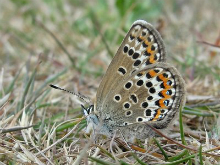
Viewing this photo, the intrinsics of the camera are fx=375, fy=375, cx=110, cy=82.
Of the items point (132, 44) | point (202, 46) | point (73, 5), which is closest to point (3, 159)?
point (132, 44)

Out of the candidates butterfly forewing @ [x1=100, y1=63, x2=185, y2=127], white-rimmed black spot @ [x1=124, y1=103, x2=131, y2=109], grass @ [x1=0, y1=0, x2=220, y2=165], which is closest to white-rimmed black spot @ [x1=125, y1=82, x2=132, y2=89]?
butterfly forewing @ [x1=100, y1=63, x2=185, y2=127]

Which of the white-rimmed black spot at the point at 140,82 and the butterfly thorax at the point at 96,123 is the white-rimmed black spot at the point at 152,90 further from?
the butterfly thorax at the point at 96,123

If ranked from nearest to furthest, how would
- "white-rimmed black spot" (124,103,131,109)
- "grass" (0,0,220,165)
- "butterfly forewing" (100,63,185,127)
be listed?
"grass" (0,0,220,165) → "butterfly forewing" (100,63,185,127) → "white-rimmed black spot" (124,103,131,109)

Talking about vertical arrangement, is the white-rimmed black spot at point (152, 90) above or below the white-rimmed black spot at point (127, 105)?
above

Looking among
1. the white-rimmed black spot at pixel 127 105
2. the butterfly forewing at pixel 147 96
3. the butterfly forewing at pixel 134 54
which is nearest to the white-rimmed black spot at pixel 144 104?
the butterfly forewing at pixel 147 96

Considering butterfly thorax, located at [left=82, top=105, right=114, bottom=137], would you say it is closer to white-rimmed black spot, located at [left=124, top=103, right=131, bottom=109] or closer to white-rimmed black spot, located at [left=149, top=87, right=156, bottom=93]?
white-rimmed black spot, located at [left=124, top=103, right=131, bottom=109]

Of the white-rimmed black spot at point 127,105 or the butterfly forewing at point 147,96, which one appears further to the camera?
the white-rimmed black spot at point 127,105
